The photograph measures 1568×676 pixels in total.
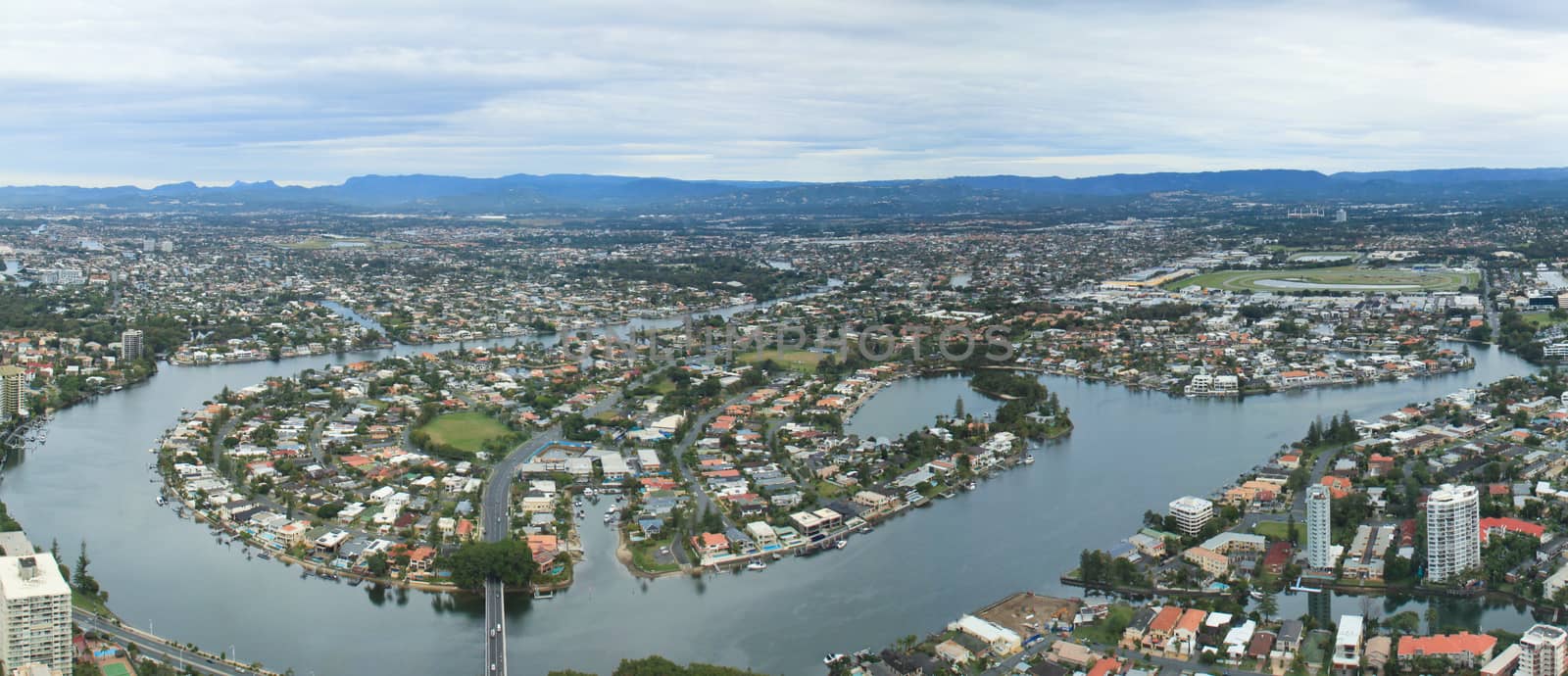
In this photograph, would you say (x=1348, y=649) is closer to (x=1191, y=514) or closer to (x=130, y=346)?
(x=1191, y=514)

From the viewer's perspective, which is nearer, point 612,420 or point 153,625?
point 153,625

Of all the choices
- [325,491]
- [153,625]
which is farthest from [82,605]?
[325,491]

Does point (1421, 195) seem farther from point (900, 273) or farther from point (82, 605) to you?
point (82, 605)

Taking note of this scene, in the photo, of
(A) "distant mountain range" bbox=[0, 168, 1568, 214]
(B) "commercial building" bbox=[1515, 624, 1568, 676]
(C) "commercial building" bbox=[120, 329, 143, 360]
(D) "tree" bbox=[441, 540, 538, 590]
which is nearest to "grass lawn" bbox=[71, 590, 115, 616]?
(D) "tree" bbox=[441, 540, 538, 590]

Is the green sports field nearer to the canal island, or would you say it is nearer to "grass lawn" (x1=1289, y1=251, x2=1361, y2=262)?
the canal island

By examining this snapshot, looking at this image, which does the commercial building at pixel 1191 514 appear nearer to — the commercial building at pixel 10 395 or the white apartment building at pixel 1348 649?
the white apartment building at pixel 1348 649

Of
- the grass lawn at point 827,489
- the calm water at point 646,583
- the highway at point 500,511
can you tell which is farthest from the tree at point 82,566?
the grass lawn at point 827,489
